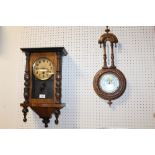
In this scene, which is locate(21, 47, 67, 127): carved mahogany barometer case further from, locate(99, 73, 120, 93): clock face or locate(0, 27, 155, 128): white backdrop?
locate(99, 73, 120, 93): clock face

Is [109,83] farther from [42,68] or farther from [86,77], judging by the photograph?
[42,68]

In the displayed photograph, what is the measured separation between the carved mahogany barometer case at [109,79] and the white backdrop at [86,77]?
0.06 meters

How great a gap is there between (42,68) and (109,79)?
22.1 inches

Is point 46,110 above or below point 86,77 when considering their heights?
below

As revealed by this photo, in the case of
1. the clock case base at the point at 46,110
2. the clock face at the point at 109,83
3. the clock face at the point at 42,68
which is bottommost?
the clock case base at the point at 46,110

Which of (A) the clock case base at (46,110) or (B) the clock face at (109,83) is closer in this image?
(A) the clock case base at (46,110)

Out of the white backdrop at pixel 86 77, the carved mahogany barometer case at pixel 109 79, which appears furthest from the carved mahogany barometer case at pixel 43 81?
the carved mahogany barometer case at pixel 109 79

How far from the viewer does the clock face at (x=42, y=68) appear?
1.46 m

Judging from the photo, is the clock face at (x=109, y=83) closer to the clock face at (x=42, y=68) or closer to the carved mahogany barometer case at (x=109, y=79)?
the carved mahogany barometer case at (x=109, y=79)

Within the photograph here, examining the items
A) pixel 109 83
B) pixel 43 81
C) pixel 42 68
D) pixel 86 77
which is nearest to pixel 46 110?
pixel 43 81

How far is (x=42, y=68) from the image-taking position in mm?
1468

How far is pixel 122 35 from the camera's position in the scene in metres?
1.59

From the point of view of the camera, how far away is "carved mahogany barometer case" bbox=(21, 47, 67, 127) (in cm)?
141
